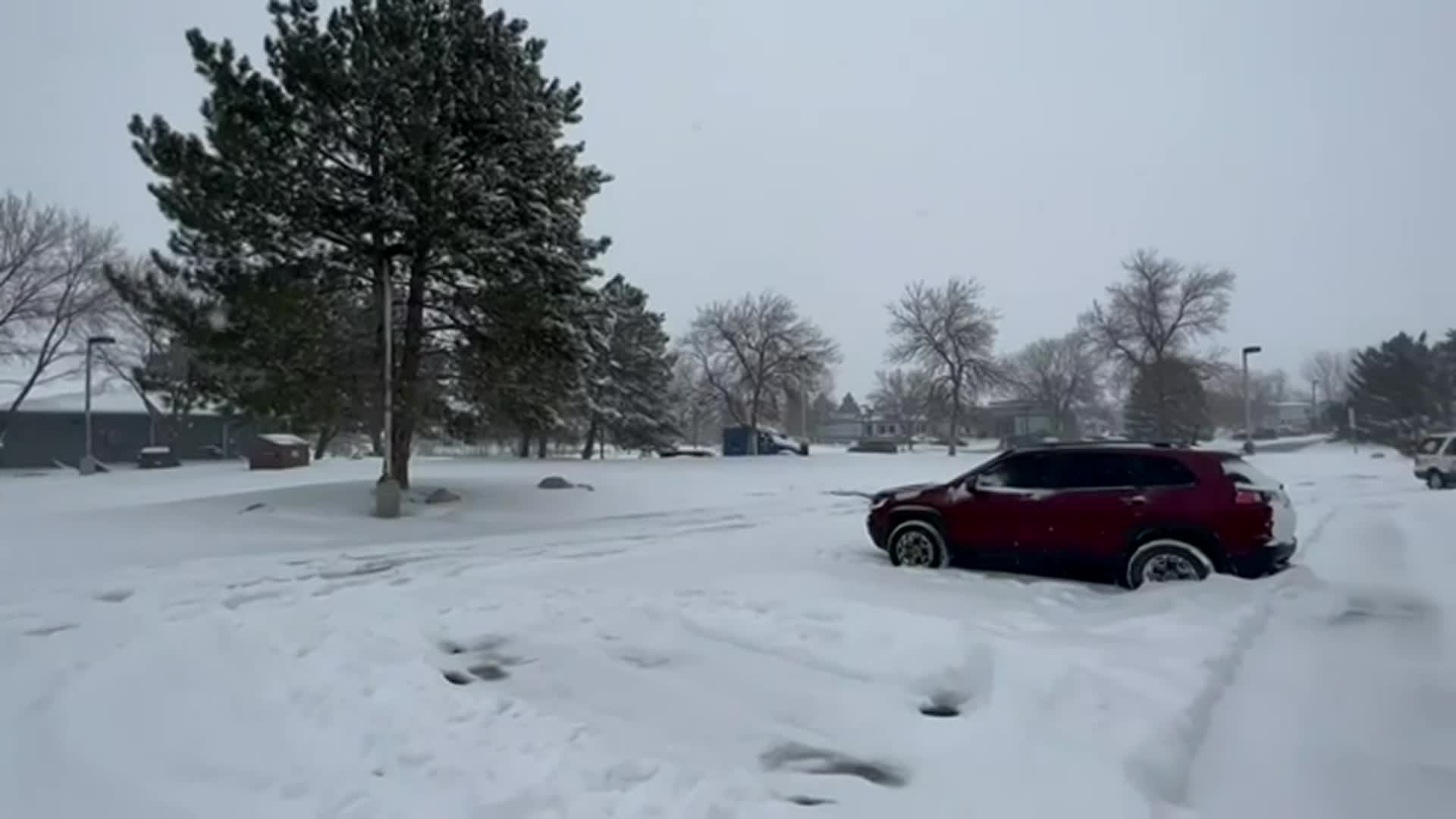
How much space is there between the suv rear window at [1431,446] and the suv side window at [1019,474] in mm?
21772

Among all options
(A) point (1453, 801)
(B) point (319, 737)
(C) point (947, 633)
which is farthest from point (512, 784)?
(A) point (1453, 801)

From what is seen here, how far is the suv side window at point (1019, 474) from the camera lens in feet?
33.5

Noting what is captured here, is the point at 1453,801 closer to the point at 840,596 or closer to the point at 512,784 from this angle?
the point at 512,784

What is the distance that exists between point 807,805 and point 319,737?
2.77m

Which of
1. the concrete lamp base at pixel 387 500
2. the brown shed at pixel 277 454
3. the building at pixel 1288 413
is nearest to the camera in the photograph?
the concrete lamp base at pixel 387 500

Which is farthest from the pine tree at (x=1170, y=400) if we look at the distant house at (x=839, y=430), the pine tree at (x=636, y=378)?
the distant house at (x=839, y=430)

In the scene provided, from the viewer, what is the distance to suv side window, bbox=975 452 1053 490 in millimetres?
10219

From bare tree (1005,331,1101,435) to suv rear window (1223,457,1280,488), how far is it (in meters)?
71.6

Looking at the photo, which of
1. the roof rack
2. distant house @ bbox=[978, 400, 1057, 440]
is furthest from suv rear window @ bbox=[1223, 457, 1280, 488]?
distant house @ bbox=[978, 400, 1057, 440]

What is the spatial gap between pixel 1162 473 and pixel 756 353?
4740 cm

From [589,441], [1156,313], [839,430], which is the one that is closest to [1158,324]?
[1156,313]

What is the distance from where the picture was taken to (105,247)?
4347cm

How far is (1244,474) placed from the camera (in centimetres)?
916

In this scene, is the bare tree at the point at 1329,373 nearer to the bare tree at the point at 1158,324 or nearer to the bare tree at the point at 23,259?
the bare tree at the point at 1158,324
